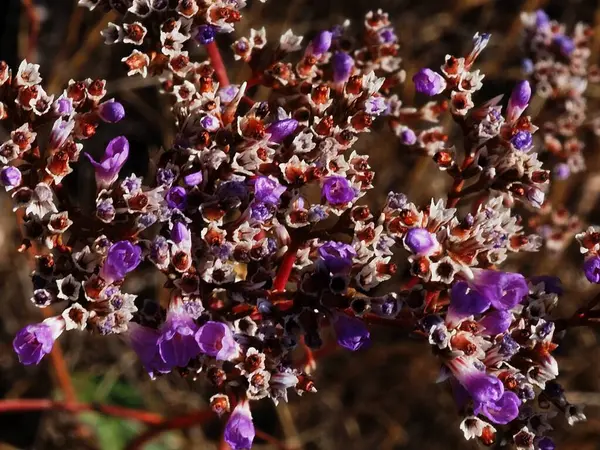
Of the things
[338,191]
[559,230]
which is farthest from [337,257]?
[559,230]

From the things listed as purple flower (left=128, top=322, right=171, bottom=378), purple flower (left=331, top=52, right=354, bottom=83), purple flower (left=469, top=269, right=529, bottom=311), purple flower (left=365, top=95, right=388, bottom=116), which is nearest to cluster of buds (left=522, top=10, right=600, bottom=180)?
purple flower (left=331, top=52, right=354, bottom=83)

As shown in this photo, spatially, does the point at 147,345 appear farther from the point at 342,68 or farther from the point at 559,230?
the point at 559,230

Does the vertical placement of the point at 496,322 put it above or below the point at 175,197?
below

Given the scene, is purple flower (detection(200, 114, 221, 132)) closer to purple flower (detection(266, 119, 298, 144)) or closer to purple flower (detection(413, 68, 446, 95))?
purple flower (detection(266, 119, 298, 144))

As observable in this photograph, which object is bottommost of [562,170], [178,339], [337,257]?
[562,170]

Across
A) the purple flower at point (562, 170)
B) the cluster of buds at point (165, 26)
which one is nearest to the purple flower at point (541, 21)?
the purple flower at point (562, 170)

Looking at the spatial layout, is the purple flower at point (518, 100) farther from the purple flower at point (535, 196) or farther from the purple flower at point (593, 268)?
the purple flower at point (593, 268)
